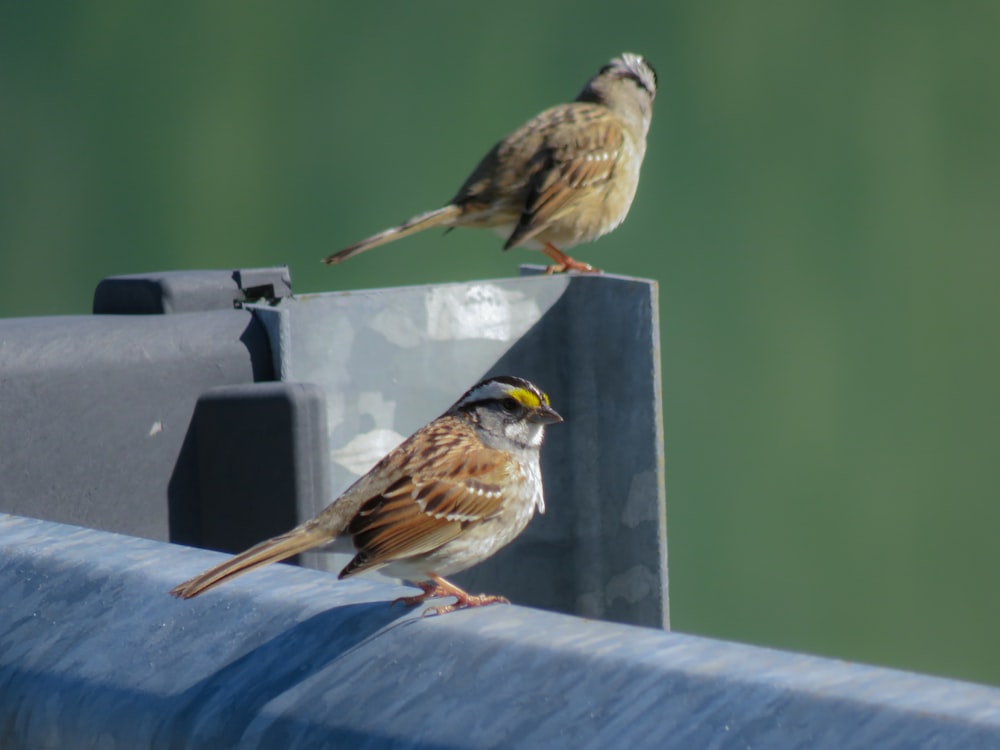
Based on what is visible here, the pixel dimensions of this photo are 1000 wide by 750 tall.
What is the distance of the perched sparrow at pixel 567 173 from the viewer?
5.97m

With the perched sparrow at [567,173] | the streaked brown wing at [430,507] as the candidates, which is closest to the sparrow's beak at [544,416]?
the streaked brown wing at [430,507]

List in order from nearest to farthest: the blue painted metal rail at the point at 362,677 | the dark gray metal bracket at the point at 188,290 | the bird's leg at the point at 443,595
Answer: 1. the blue painted metal rail at the point at 362,677
2. the bird's leg at the point at 443,595
3. the dark gray metal bracket at the point at 188,290

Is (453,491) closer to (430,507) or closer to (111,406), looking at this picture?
(430,507)

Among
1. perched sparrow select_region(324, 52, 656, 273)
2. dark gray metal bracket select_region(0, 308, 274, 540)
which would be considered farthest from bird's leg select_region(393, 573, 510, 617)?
perched sparrow select_region(324, 52, 656, 273)

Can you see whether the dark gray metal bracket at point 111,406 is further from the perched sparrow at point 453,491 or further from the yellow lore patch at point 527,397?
the yellow lore patch at point 527,397

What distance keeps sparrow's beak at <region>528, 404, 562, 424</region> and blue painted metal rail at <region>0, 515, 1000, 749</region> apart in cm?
186

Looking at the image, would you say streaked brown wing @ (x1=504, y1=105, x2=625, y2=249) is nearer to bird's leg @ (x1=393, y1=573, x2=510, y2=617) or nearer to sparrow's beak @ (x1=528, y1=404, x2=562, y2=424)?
sparrow's beak @ (x1=528, y1=404, x2=562, y2=424)

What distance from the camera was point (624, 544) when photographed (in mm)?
3152

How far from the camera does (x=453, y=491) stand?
315cm

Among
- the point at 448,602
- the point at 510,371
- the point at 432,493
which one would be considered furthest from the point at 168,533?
the point at 448,602

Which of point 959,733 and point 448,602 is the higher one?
point 959,733

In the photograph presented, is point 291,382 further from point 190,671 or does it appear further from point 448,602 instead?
point 190,671

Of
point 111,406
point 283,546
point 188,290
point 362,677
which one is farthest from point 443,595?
point 188,290

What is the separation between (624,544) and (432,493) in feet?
1.42
